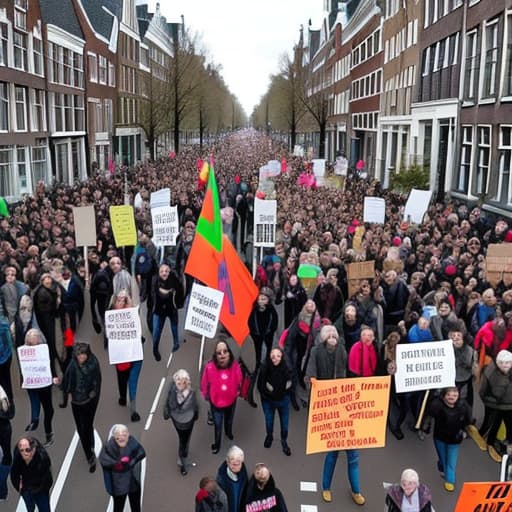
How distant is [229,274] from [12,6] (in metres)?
22.2

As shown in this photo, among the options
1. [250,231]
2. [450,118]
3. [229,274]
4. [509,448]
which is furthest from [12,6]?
[509,448]

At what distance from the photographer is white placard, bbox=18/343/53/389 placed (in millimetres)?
7426

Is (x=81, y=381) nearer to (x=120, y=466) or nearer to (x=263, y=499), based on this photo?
(x=120, y=466)

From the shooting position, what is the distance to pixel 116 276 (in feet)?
36.4

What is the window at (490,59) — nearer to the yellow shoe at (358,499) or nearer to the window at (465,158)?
the window at (465,158)

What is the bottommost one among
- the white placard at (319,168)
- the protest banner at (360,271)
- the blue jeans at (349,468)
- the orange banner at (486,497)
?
the blue jeans at (349,468)

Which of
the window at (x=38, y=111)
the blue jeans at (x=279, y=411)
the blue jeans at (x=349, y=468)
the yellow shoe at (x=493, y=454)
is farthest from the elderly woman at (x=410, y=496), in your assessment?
the window at (x=38, y=111)

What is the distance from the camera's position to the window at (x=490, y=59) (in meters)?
20.6

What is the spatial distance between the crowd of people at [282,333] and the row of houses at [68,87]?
13874 mm

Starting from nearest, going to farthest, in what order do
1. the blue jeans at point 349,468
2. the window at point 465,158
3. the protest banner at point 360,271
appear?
the blue jeans at point 349,468 → the protest banner at point 360,271 → the window at point 465,158

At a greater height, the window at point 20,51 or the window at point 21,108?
the window at point 20,51

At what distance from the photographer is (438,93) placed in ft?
89.1

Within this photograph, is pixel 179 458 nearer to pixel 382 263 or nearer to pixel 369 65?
pixel 382 263

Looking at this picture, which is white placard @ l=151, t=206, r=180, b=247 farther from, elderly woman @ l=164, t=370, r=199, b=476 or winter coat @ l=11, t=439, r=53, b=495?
winter coat @ l=11, t=439, r=53, b=495
